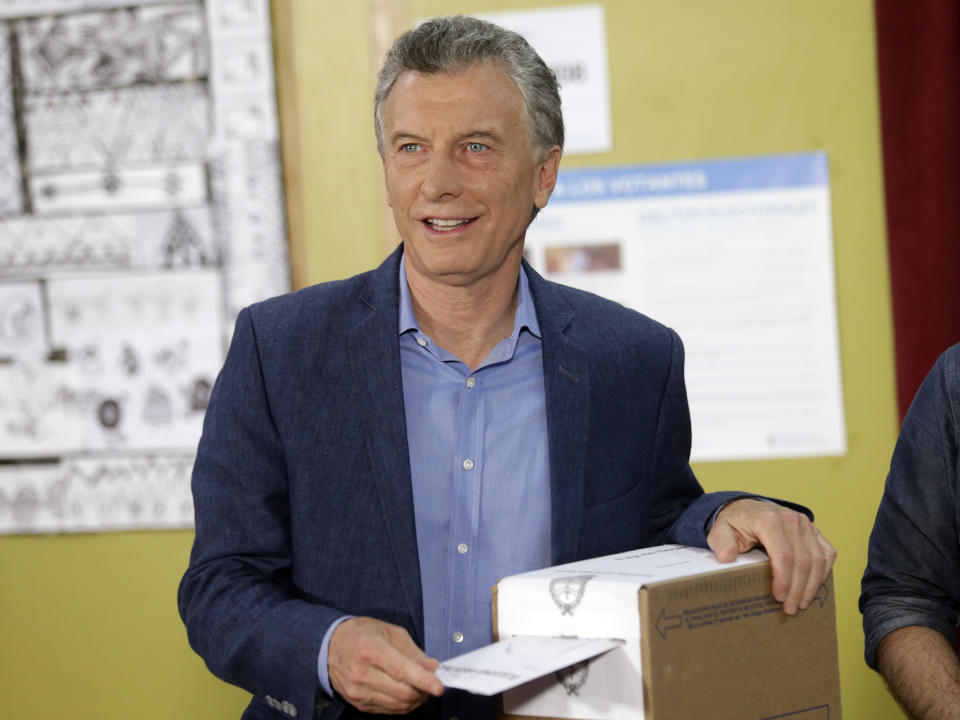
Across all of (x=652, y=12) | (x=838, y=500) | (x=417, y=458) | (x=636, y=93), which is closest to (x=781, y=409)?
(x=838, y=500)

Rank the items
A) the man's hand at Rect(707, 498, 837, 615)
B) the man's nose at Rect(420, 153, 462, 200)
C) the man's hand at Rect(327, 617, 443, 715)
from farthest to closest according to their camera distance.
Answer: the man's nose at Rect(420, 153, 462, 200)
the man's hand at Rect(707, 498, 837, 615)
the man's hand at Rect(327, 617, 443, 715)

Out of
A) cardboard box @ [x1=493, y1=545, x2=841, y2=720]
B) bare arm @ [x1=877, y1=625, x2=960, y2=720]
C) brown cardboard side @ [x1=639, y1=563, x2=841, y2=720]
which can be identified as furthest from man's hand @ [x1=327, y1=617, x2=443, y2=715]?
bare arm @ [x1=877, y1=625, x2=960, y2=720]

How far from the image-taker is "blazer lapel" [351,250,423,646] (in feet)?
4.35

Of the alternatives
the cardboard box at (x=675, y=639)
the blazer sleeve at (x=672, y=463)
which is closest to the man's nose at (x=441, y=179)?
the blazer sleeve at (x=672, y=463)

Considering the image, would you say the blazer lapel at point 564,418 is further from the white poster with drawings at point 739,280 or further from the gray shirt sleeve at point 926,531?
the white poster with drawings at point 739,280

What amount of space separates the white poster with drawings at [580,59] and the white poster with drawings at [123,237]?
711 millimetres

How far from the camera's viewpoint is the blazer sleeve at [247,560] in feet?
3.91

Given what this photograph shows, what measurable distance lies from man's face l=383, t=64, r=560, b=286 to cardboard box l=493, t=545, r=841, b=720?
53cm

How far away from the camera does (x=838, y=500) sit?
256cm

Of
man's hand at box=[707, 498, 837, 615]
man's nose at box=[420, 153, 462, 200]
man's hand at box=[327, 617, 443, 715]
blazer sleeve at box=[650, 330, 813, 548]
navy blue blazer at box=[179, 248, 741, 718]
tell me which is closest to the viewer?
man's hand at box=[327, 617, 443, 715]

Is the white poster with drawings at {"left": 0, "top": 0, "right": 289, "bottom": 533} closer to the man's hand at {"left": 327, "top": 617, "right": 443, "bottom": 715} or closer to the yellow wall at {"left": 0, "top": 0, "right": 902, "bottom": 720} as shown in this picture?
the yellow wall at {"left": 0, "top": 0, "right": 902, "bottom": 720}

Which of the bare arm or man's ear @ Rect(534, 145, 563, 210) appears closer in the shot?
the bare arm

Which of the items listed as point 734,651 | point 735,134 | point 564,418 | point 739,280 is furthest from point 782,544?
point 735,134

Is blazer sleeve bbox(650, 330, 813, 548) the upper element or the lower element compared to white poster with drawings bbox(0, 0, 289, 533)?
lower
